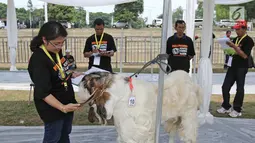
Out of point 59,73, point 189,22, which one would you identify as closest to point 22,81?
point 189,22

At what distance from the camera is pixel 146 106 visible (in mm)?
2588

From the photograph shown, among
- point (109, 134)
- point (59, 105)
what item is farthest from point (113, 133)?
point (59, 105)

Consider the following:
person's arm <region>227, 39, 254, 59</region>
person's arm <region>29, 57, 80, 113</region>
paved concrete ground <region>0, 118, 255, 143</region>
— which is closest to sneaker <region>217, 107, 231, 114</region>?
paved concrete ground <region>0, 118, 255, 143</region>

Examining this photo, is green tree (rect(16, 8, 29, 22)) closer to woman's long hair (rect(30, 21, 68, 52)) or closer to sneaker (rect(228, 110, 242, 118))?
sneaker (rect(228, 110, 242, 118))

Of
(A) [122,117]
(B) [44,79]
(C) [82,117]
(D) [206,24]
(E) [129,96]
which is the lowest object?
(C) [82,117]

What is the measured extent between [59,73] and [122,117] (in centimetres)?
65

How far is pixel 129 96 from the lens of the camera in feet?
8.30

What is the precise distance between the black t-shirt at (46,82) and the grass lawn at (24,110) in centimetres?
251

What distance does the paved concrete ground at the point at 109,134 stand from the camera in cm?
405

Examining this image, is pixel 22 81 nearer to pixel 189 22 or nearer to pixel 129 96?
pixel 189 22

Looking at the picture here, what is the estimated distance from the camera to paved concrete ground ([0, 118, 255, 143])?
4047 mm

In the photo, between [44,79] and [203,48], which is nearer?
[44,79]

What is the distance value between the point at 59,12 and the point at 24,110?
101ft

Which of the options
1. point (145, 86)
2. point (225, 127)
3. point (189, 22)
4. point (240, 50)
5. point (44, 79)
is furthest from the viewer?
point (189, 22)
